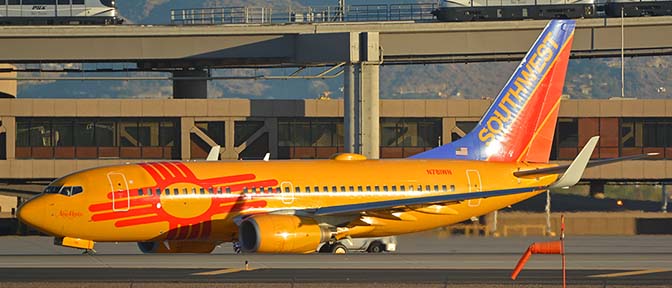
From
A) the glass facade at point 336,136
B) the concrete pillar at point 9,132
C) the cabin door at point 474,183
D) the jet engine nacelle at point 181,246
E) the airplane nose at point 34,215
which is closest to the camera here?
the airplane nose at point 34,215

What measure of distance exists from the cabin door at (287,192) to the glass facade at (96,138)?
3291 cm

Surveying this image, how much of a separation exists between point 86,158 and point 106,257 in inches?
1517

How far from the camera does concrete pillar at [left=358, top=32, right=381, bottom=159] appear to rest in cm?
7575

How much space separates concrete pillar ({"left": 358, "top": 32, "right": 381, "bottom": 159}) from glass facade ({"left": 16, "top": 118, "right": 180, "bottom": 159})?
13.5 metres

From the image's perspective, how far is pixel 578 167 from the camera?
5225 cm

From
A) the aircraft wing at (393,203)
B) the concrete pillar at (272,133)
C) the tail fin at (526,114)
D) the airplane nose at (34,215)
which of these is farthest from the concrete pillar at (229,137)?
the airplane nose at (34,215)

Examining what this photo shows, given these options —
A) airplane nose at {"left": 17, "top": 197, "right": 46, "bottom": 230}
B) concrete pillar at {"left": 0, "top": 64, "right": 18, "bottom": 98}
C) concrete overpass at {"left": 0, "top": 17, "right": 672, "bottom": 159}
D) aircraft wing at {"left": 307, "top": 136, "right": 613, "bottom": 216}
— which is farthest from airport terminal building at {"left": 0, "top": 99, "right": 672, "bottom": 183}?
airplane nose at {"left": 17, "top": 197, "right": 46, "bottom": 230}

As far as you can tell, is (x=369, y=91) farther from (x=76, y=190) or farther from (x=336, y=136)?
(x=76, y=190)

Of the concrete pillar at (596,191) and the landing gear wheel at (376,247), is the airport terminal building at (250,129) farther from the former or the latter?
the landing gear wheel at (376,247)

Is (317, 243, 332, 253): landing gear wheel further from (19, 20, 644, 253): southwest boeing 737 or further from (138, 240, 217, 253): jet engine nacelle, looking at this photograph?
(138, 240, 217, 253): jet engine nacelle

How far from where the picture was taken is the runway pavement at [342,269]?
1587 inches

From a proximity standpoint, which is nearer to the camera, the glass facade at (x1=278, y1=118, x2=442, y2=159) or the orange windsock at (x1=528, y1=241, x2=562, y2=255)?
the orange windsock at (x1=528, y1=241, x2=562, y2=255)

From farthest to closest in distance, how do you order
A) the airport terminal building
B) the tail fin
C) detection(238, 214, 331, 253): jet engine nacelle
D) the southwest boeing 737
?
the airport terminal building → the tail fin → the southwest boeing 737 → detection(238, 214, 331, 253): jet engine nacelle

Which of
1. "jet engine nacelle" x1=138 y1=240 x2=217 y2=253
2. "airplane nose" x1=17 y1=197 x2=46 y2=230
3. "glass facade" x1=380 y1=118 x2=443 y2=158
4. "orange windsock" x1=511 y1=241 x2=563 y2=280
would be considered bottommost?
"jet engine nacelle" x1=138 y1=240 x2=217 y2=253
